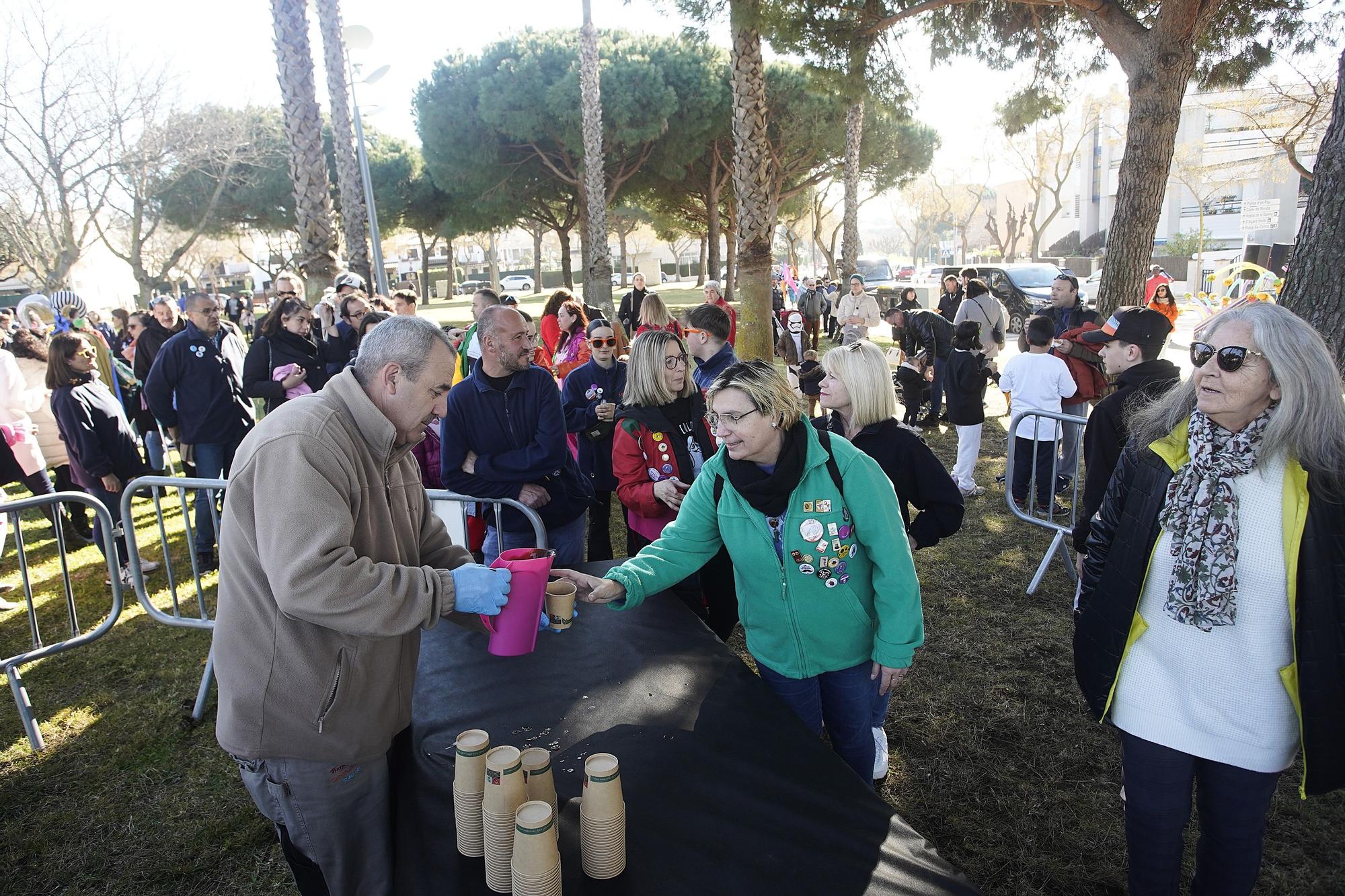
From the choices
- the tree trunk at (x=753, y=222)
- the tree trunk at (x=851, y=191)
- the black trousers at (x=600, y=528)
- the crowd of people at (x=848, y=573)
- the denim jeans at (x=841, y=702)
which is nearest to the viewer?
the crowd of people at (x=848, y=573)

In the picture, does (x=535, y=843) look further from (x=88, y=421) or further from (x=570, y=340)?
(x=570, y=340)

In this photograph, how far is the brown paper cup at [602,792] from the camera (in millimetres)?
1523

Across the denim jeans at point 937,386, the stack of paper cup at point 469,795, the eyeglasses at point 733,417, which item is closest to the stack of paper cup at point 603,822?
the stack of paper cup at point 469,795

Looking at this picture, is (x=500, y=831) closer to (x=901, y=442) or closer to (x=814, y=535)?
(x=814, y=535)

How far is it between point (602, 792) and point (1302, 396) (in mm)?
1875

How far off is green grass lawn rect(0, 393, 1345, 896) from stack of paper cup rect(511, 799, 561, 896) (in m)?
1.98

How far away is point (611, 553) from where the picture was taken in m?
5.67

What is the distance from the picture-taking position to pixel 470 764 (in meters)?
1.66

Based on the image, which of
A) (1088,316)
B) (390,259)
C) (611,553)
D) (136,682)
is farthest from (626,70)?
(390,259)

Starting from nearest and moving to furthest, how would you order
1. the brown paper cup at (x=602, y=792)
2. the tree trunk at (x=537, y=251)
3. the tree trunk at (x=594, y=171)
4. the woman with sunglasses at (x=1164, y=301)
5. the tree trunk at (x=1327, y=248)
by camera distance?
the brown paper cup at (x=602, y=792) → the tree trunk at (x=1327, y=248) → the woman with sunglasses at (x=1164, y=301) → the tree trunk at (x=594, y=171) → the tree trunk at (x=537, y=251)

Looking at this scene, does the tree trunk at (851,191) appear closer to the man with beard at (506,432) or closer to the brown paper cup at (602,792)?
the man with beard at (506,432)

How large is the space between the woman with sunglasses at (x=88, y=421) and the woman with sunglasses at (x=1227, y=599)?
18.3ft

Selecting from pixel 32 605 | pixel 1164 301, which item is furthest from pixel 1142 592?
pixel 1164 301

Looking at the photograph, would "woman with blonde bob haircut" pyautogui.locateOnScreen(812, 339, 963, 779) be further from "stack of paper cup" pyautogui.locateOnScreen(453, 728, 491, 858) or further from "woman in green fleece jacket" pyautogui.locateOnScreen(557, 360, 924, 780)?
"stack of paper cup" pyautogui.locateOnScreen(453, 728, 491, 858)
